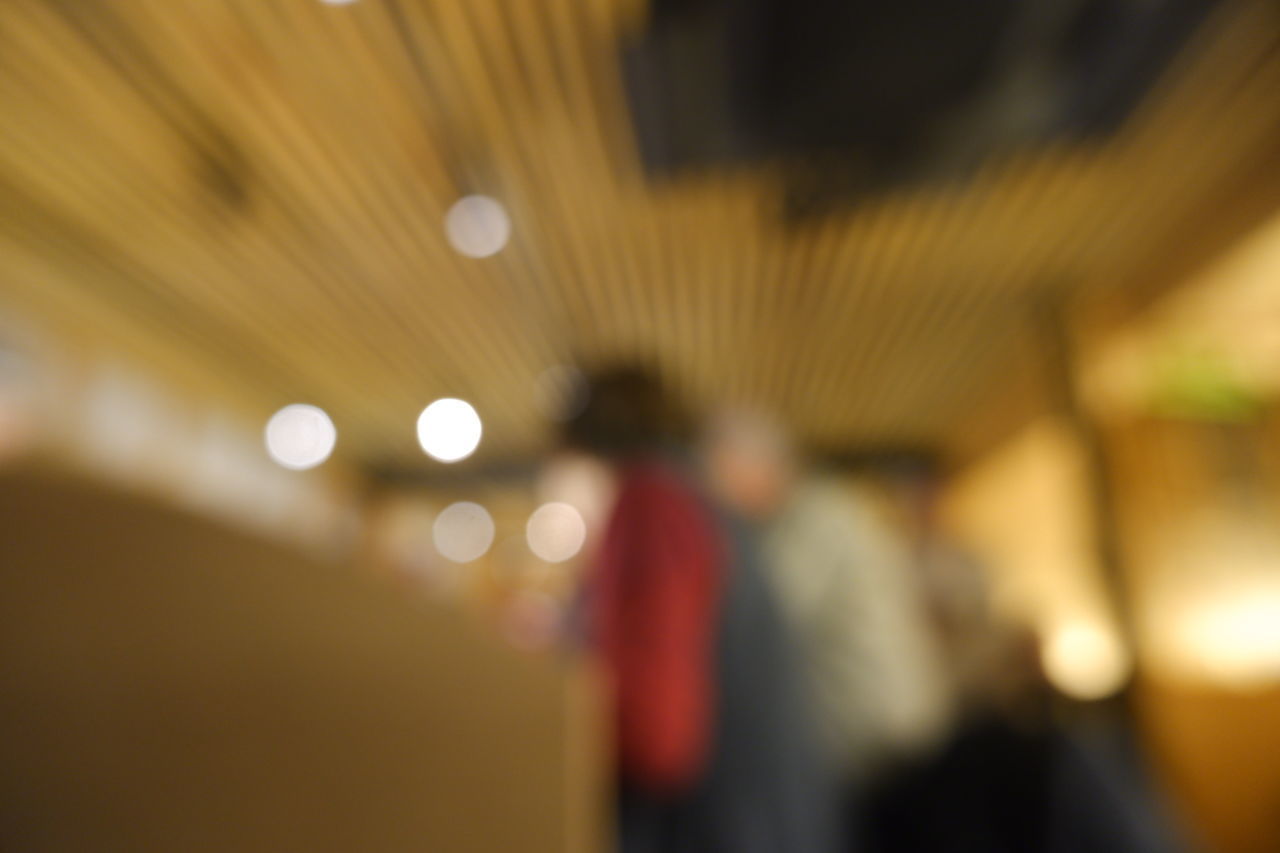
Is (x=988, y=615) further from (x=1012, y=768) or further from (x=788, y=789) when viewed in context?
(x=788, y=789)

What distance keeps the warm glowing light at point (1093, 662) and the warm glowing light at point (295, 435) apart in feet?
10.4

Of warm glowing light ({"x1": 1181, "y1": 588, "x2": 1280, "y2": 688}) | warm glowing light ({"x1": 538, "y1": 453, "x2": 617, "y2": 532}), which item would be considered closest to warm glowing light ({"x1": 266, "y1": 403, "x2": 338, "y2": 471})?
warm glowing light ({"x1": 538, "y1": 453, "x2": 617, "y2": 532})

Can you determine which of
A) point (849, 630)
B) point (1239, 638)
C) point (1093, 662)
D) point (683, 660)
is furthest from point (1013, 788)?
point (1093, 662)

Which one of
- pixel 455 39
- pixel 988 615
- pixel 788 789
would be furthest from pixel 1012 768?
pixel 455 39

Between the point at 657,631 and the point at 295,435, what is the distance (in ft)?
10.8

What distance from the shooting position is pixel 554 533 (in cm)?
352

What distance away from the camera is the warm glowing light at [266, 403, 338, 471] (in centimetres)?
358

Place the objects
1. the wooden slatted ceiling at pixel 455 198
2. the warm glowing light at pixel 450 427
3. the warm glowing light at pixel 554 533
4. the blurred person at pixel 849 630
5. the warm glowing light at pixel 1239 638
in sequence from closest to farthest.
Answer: the blurred person at pixel 849 630
the wooden slatted ceiling at pixel 455 198
the warm glowing light at pixel 1239 638
the warm glowing light at pixel 554 533
the warm glowing light at pixel 450 427

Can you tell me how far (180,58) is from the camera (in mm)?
1776

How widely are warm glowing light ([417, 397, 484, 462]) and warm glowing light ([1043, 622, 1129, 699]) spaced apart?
246cm

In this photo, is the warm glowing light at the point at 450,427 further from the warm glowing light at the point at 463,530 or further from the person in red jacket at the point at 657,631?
the person in red jacket at the point at 657,631

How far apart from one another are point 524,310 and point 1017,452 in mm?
2685

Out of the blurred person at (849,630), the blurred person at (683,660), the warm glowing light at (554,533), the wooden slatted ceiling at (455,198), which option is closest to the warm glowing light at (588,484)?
the blurred person at (683,660)

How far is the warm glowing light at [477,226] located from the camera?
2.38m
